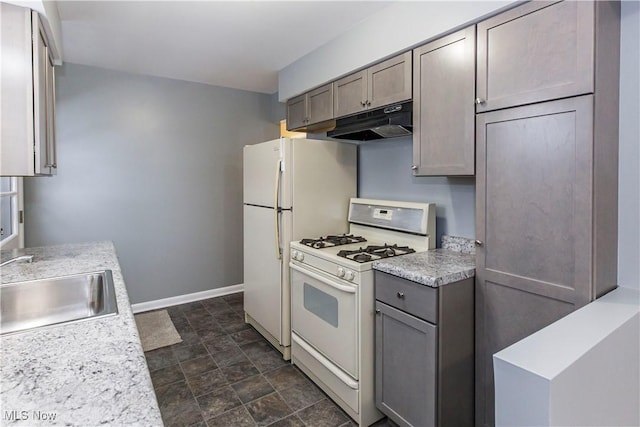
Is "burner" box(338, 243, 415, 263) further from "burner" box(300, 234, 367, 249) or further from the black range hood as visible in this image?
the black range hood

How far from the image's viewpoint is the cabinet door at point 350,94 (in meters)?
2.39

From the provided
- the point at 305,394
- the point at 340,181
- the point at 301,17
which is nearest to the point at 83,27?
the point at 301,17

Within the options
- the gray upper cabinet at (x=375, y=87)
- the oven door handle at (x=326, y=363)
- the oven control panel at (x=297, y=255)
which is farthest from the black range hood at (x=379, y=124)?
the oven door handle at (x=326, y=363)

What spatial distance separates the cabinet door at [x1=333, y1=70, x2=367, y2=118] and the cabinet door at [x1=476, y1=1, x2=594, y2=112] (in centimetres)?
83

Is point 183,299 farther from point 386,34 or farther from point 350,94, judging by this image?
point 386,34

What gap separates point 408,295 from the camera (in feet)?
5.75

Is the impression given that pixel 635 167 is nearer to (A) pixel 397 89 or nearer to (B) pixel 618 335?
(B) pixel 618 335

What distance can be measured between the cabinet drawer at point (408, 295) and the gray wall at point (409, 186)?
0.65 meters

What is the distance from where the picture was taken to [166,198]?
12.4 feet

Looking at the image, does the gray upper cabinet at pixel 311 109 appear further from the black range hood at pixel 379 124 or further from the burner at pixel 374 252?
the burner at pixel 374 252

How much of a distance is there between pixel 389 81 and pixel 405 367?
167cm

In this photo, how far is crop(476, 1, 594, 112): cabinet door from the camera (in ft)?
4.53

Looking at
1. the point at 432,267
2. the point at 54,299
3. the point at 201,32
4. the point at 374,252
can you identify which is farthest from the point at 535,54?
the point at 54,299

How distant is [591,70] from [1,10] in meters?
2.43
